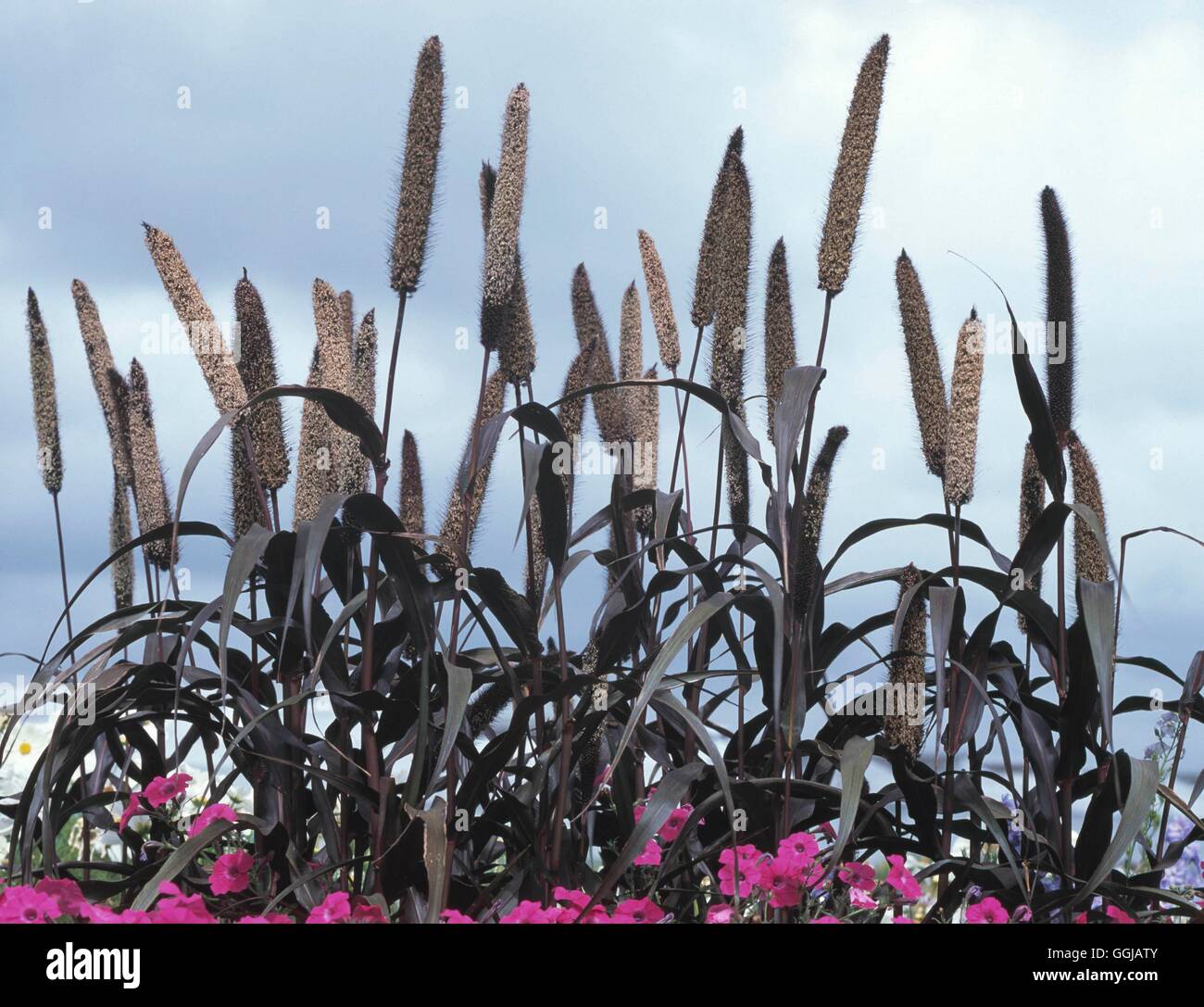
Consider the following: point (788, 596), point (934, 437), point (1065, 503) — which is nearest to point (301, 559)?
point (788, 596)

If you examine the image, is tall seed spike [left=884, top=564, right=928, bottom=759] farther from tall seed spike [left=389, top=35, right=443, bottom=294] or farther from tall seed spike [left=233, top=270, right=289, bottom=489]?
tall seed spike [left=233, top=270, right=289, bottom=489]

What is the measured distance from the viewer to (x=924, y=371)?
2.21m

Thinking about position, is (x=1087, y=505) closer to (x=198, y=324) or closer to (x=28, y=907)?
(x=198, y=324)

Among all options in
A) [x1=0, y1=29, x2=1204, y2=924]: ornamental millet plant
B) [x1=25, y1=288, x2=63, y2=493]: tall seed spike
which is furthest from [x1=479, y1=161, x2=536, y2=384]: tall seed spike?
[x1=25, y1=288, x2=63, y2=493]: tall seed spike

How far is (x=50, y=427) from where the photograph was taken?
3.00 m

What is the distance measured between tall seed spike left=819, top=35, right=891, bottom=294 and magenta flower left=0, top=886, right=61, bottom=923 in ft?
5.54

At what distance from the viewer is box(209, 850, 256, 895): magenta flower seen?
199 centimetres

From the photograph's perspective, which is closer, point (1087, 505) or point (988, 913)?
point (988, 913)

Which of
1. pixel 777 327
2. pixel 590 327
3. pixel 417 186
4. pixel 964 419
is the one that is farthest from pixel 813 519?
pixel 417 186

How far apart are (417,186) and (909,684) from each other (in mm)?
1291
